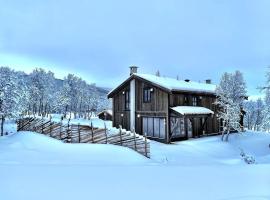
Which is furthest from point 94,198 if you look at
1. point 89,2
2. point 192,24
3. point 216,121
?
point 216,121

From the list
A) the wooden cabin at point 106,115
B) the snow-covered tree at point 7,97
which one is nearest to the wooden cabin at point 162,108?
the snow-covered tree at point 7,97

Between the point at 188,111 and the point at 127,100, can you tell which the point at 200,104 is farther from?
the point at 127,100

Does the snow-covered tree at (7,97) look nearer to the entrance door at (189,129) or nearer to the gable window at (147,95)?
the gable window at (147,95)

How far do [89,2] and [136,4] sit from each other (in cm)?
309

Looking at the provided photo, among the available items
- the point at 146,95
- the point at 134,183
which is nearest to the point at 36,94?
the point at 146,95

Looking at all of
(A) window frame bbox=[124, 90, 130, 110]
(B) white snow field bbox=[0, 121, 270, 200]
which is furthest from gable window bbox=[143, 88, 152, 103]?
(B) white snow field bbox=[0, 121, 270, 200]

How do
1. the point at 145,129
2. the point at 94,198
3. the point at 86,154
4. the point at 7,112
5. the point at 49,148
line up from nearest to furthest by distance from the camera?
the point at 94,198, the point at 86,154, the point at 49,148, the point at 145,129, the point at 7,112

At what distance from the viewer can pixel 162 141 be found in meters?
25.7

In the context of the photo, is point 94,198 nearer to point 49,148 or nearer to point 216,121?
point 49,148

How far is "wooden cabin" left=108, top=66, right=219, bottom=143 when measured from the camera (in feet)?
84.6

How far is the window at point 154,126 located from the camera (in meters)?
26.1

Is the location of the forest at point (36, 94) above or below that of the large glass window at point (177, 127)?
above

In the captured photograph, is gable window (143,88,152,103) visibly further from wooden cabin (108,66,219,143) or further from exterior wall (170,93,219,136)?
exterior wall (170,93,219,136)

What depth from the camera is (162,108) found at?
26.2m
